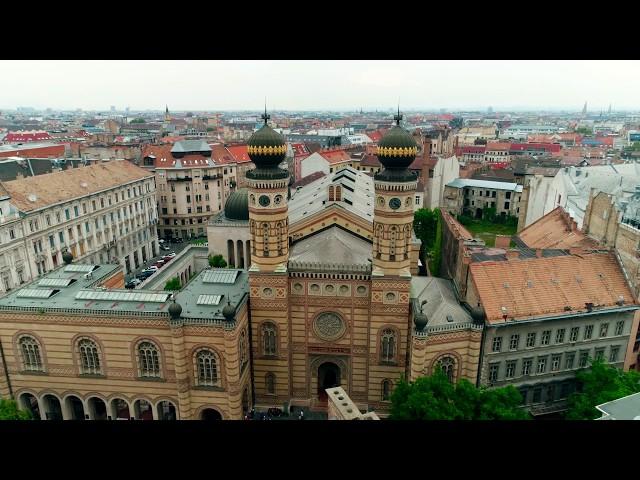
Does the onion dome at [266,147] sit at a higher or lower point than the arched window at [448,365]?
higher

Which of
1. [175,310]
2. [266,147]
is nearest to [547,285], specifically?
[266,147]

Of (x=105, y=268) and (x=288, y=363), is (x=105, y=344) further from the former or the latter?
(x=288, y=363)

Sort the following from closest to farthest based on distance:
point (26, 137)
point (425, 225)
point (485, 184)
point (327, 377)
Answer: point (327, 377), point (425, 225), point (485, 184), point (26, 137)

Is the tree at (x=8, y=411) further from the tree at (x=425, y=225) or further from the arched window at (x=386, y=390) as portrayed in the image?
the tree at (x=425, y=225)

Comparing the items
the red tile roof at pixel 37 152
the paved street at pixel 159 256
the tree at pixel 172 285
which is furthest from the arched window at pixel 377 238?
the red tile roof at pixel 37 152

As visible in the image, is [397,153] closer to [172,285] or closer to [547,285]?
[547,285]
